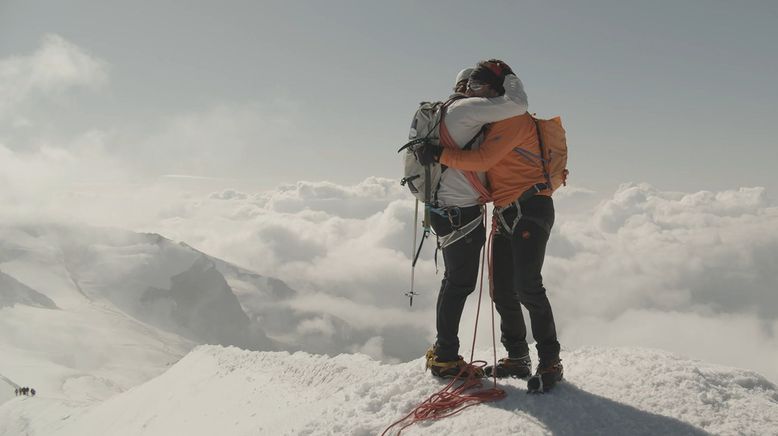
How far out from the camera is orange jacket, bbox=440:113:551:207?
479cm

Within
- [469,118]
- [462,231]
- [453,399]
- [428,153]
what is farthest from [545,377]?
[469,118]

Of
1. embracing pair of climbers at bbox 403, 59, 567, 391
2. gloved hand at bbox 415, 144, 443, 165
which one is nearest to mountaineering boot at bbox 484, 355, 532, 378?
embracing pair of climbers at bbox 403, 59, 567, 391

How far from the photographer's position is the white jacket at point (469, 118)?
471 cm

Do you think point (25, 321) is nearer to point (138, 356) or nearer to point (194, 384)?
point (138, 356)

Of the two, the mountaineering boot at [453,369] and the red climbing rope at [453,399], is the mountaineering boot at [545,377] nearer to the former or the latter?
the red climbing rope at [453,399]

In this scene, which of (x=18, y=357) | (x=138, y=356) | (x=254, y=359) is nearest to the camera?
(x=254, y=359)

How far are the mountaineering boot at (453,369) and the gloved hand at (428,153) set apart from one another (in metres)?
2.48

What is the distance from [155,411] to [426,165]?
11.9 metres

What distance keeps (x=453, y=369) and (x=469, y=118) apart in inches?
123

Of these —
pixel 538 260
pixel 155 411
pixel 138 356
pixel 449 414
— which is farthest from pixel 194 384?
pixel 138 356

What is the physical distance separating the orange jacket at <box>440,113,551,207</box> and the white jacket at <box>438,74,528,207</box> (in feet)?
0.53

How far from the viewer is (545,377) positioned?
5102mm

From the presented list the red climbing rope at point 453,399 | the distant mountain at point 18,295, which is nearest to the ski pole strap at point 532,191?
the red climbing rope at point 453,399

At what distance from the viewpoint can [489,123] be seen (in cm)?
499
